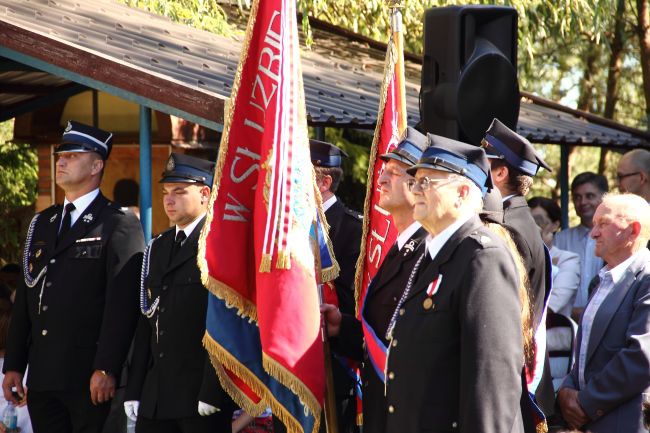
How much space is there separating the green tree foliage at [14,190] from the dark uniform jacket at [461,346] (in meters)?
9.84

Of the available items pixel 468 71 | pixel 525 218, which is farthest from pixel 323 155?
pixel 525 218

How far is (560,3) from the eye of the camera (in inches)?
514

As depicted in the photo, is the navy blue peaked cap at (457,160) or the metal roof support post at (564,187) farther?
the metal roof support post at (564,187)

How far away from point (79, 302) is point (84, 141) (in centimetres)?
95

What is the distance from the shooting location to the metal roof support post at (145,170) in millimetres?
7250

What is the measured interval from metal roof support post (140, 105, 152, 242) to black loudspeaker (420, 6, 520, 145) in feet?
6.55

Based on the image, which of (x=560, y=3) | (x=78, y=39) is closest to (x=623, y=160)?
(x=78, y=39)

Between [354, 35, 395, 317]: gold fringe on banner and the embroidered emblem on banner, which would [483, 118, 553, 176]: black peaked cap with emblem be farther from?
the embroidered emblem on banner

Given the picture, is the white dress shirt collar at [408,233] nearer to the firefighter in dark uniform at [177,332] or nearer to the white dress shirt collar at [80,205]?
the firefighter in dark uniform at [177,332]

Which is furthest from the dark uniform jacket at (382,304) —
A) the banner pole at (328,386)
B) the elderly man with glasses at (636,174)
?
the elderly man with glasses at (636,174)

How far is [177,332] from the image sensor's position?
569 centimetres

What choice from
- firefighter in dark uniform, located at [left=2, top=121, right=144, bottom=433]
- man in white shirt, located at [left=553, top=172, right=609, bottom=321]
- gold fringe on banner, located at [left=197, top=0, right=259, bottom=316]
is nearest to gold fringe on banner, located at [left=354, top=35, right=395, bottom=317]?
gold fringe on banner, located at [left=197, top=0, right=259, bottom=316]

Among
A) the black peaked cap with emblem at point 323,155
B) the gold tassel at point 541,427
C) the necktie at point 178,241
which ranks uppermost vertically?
the black peaked cap with emblem at point 323,155

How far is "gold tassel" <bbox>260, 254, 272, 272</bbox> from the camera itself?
473 cm
